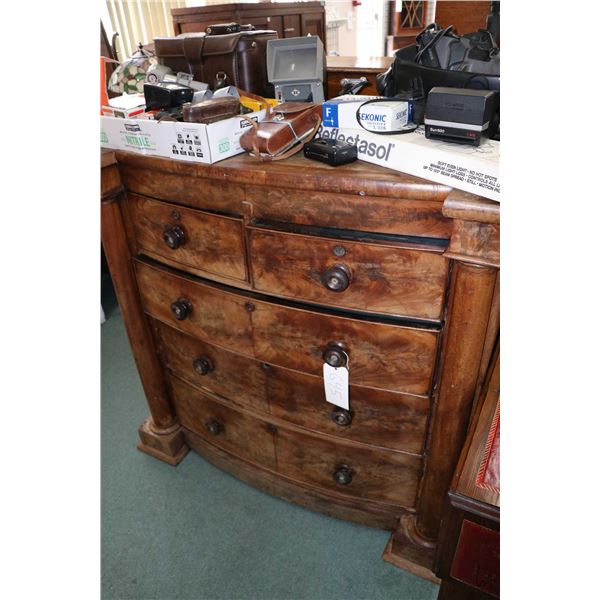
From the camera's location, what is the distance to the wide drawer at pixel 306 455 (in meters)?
1.11

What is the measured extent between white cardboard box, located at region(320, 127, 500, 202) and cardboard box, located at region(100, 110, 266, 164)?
23 cm

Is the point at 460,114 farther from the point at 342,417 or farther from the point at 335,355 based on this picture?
the point at 342,417

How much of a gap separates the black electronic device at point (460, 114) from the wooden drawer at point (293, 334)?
342 mm

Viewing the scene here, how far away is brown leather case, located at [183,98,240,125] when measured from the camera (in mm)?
864

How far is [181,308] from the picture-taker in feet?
3.62

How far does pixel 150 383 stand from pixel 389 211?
0.93 meters

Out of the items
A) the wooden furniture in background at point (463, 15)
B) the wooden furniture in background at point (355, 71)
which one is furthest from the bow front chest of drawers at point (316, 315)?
the wooden furniture in background at point (463, 15)

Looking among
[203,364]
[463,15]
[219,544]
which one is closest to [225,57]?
[203,364]

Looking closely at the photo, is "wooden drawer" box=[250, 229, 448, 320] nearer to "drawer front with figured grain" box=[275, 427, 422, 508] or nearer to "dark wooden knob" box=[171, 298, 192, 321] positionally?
"dark wooden knob" box=[171, 298, 192, 321]

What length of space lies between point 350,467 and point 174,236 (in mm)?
702
